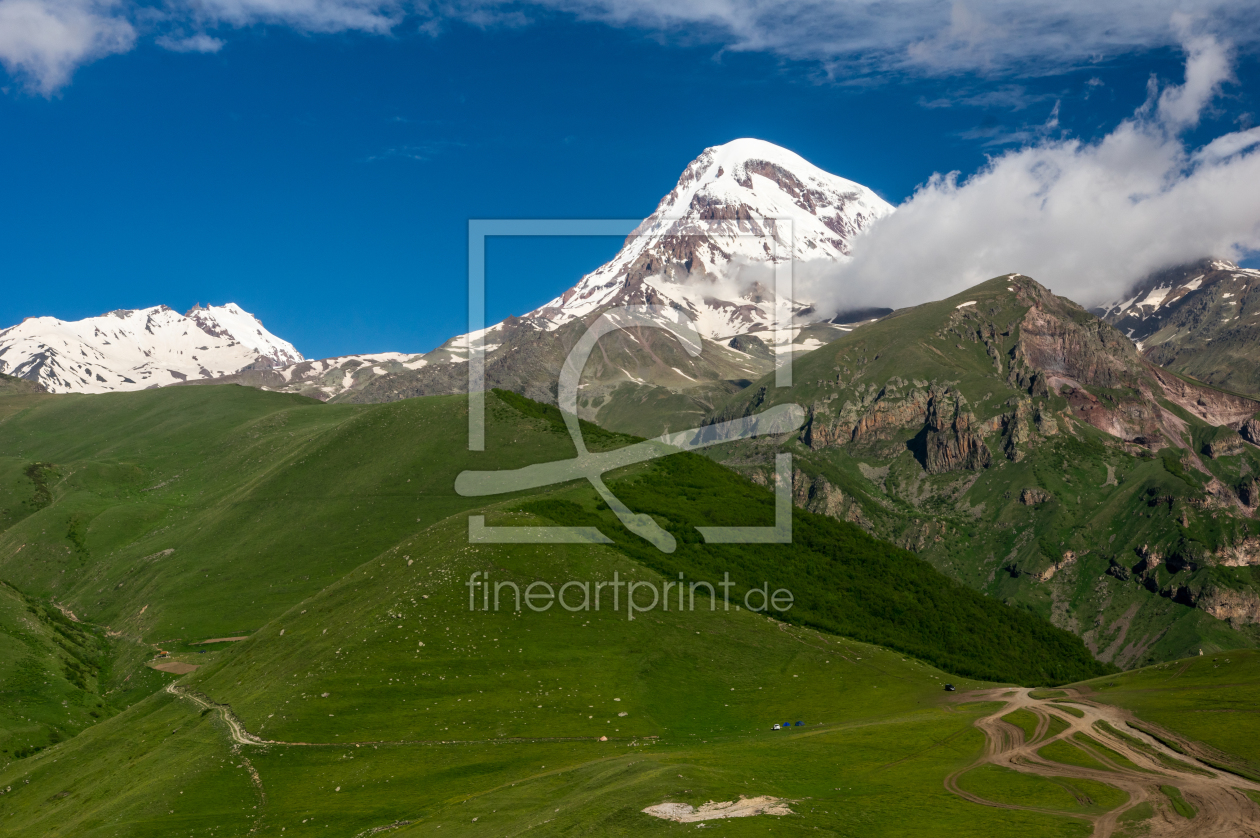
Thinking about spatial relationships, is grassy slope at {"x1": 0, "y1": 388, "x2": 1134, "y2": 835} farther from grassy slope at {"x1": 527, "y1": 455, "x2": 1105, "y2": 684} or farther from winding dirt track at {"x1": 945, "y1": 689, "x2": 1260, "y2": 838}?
grassy slope at {"x1": 527, "y1": 455, "x2": 1105, "y2": 684}

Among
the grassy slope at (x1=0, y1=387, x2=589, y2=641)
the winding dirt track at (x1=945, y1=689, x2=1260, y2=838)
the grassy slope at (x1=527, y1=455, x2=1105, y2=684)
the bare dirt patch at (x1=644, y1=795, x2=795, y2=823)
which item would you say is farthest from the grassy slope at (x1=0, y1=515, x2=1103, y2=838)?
the grassy slope at (x1=0, y1=387, x2=589, y2=641)

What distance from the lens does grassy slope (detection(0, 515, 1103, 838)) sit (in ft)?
201

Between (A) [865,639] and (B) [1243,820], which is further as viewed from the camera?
(A) [865,639]

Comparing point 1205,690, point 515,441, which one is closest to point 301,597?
point 515,441

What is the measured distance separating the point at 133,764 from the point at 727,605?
2780 inches

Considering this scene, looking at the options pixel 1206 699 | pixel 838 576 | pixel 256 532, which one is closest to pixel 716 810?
pixel 1206 699

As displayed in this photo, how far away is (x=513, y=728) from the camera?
84500 mm

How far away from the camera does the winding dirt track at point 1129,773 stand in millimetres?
53531

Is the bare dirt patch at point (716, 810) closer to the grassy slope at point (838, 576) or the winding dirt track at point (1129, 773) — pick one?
the winding dirt track at point (1129, 773)

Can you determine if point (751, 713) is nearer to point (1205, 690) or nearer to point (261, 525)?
point (1205, 690)

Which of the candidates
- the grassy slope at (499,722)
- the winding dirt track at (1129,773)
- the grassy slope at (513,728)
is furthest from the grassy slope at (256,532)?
the winding dirt track at (1129,773)

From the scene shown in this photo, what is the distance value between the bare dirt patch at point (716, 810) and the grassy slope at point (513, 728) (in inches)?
48.1

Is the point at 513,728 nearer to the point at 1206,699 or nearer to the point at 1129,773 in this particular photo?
the point at 1129,773

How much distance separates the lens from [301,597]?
14262cm
